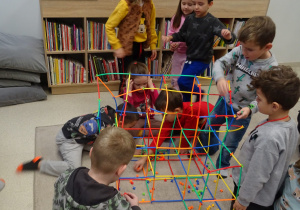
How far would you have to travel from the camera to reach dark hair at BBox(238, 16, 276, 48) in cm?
146

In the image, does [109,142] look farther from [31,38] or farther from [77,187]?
[31,38]

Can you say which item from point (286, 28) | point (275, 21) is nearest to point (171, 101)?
point (275, 21)

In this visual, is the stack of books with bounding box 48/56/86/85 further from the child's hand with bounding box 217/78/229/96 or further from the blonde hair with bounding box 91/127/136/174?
the blonde hair with bounding box 91/127/136/174

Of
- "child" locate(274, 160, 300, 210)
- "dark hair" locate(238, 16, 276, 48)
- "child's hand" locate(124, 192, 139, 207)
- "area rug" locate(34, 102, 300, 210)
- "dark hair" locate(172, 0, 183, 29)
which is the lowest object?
"area rug" locate(34, 102, 300, 210)

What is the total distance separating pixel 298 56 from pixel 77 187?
4.32 meters


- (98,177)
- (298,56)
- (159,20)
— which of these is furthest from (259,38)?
(298,56)

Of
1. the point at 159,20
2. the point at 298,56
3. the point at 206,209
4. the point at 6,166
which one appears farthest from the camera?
the point at 298,56

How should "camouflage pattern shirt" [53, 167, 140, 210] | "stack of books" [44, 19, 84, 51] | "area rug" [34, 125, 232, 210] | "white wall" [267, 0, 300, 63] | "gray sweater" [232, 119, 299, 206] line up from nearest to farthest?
"camouflage pattern shirt" [53, 167, 140, 210] → "gray sweater" [232, 119, 299, 206] → "area rug" [34, 125, 232, 210] → "stack of books" [44, 19, 84, 51] → "white wall" [267, 0, 300, 63]

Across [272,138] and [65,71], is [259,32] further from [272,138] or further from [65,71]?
[65,71]

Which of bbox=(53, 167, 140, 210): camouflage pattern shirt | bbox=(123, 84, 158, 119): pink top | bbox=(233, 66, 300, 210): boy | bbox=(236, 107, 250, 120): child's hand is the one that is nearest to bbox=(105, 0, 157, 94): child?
bbox=(123, 84, 158, 119): pink top

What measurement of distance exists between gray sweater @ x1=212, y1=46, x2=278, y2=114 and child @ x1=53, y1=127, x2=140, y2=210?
0.78 metres

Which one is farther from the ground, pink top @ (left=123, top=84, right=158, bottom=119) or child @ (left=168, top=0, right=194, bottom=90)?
child @ (left=168, top=0, right=194, bottom=90)

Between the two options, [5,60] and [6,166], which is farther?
[5,60]

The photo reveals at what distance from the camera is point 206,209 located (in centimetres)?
173
